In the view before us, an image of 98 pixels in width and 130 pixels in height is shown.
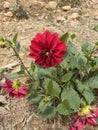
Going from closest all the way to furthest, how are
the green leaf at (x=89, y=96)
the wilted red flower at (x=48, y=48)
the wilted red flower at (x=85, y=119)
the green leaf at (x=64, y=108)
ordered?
the wilted red flower at (x=48, y=48) → the wilted red flower at (x=85, y=119) → the green leaf at (x=64, y=108) → the green leaf at (x=89, y=96)

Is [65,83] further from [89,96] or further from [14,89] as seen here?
[14,89]

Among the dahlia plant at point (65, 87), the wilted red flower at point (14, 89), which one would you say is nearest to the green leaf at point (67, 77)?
the dahlia plant at point (65, 87)

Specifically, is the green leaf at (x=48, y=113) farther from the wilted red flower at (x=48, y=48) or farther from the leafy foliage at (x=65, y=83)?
the wilted red flower at (x=48, y=48)

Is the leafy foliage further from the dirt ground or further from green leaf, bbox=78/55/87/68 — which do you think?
the dirt ground

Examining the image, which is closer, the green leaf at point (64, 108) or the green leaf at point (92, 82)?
the green leaf at point (64, 108)

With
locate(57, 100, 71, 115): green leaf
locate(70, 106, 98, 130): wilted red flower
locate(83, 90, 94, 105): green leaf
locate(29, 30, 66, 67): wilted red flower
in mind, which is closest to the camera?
locate(29, 30, 66, 67): wilted red flower

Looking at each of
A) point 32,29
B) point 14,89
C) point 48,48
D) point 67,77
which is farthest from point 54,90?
point 32,29

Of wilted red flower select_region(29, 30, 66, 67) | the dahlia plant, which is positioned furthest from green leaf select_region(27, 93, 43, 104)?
wilted red flower select_region(29, 30, 66, 67)
